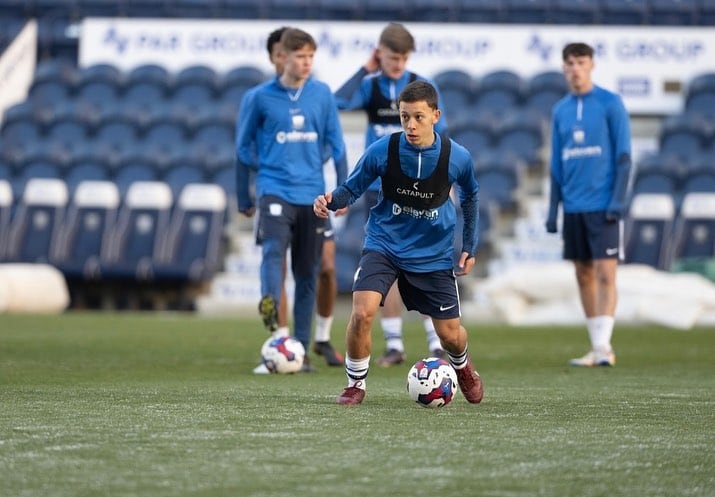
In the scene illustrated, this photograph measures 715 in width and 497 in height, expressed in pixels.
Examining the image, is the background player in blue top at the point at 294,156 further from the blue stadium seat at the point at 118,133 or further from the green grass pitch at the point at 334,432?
the blue stadium seat at the point at 118,133

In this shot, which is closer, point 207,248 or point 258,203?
point 258,203

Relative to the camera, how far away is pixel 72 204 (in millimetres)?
17625

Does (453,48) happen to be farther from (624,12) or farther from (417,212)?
(417,212)

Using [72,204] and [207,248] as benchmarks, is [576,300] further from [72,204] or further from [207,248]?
[72,204]

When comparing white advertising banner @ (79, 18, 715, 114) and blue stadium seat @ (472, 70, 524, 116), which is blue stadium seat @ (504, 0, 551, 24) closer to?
white advertising banner @ (79, 18, 715, 114)

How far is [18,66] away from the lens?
65.4 feet

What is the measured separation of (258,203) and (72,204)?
9415 mm

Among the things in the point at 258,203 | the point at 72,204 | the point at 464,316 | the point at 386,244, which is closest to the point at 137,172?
the point at 72,204

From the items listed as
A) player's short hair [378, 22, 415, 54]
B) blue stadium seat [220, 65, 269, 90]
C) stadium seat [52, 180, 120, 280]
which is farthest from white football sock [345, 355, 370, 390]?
blue stadium seat [220, 65, 269, 90]

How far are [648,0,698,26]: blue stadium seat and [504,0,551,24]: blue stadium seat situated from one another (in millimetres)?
1459

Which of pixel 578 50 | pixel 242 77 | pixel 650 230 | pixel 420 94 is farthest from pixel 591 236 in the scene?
pixel 242 77

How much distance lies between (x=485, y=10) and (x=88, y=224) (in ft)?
20.8

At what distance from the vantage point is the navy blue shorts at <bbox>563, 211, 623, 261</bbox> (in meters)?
9.34

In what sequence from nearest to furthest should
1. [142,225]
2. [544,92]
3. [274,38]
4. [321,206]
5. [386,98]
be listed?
[321,206]
[274,38]
[386,98]
[142,225]
[544,92]
